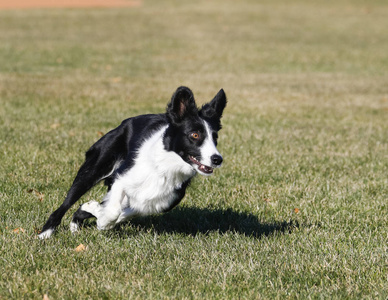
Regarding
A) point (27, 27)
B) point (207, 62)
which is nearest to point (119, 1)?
point (27, 27)

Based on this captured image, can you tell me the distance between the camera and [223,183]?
6527 millimetres

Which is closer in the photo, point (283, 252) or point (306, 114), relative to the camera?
point (283, 252)

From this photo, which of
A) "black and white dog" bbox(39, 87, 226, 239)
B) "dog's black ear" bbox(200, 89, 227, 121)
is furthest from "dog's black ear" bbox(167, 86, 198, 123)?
"dog's black ear" bbox(200, 89, 227, 121)

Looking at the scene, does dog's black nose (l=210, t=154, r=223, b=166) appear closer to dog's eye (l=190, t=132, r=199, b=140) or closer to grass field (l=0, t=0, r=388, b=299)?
dog's eye (l=190, t=132, r=199, b=140)

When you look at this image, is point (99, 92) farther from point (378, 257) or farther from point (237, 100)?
point (378, 257)

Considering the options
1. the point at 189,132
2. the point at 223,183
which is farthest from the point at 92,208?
the point at 223,183

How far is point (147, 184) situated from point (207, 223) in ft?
3.25

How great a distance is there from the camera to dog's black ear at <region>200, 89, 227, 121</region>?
4527mm

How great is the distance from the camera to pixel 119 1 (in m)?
43.8

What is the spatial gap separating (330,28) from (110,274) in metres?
30.3

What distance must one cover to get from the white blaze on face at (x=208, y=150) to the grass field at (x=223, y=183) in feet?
2.49

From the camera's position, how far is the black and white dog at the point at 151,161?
429 centimetres

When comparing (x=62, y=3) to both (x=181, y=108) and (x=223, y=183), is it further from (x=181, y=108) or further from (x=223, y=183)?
(x=181, y=108)

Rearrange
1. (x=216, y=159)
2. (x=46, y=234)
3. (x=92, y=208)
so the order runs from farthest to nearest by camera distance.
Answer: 1. (x=92, y=208)
2. (x=46, y=234)
3. (x=216, y=159)
